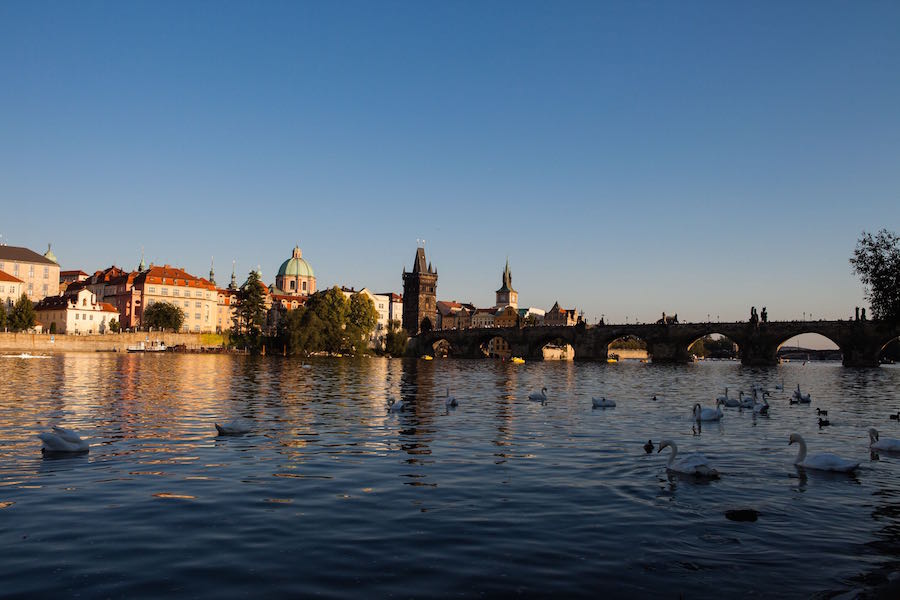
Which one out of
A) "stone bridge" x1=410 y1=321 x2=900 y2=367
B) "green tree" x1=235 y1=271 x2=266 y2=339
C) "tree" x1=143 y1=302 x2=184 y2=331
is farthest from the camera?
"tree" x1=143 y1=302 x2=184 y2=331

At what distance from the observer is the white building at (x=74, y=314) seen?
430ft

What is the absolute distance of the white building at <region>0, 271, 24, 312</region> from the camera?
131 metres

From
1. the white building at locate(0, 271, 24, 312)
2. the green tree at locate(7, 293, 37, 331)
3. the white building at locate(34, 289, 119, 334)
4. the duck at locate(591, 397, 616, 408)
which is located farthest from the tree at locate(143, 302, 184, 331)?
the duck at locate(591, 397, 616, 408)

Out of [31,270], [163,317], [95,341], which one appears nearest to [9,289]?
[31,270]

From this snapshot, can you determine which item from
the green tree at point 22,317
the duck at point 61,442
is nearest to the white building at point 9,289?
the green tree at point 22,317

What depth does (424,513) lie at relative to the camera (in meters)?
12.0

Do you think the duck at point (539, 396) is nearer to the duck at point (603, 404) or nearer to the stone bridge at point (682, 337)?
the duck at point (603, 404)

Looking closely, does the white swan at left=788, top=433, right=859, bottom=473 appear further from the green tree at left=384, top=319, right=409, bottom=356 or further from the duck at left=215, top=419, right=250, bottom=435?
the green tree at left=384, top=319, right=409, bottom=356

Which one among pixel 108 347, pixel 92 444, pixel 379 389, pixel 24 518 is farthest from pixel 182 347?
pixel 24 518

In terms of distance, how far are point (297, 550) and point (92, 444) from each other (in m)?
11.9

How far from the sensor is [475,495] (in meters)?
13.6

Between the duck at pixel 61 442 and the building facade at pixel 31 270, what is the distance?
145 m

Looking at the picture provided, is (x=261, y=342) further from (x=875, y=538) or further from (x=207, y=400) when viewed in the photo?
(x=875, y=538)

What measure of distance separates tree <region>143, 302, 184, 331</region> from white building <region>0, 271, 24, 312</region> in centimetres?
2298
